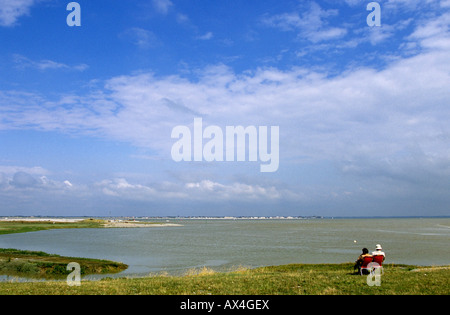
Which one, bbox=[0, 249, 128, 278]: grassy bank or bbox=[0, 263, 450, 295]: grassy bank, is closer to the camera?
bbox=[0, 263, 450, 295]: grassy bank

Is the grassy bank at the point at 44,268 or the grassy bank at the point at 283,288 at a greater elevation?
the grassy bank at the point at 283,288

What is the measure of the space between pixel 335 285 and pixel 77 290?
12.3m

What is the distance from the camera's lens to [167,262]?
51.8m

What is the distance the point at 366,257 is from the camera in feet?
66.6

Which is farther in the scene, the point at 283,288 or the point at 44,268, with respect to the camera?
the point at 44,268

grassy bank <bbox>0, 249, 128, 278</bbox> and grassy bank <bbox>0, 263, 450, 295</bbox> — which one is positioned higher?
grassy bank <bbox>0, 263, 450, 295</bbox>

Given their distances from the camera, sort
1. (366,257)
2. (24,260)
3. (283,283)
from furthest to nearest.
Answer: (24,260) → (366,257) → (283,283)

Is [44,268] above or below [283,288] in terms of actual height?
below

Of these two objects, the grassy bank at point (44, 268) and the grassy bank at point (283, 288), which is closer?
the grassy bank at point (283, 288)

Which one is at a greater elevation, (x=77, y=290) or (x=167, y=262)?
(x=77, y=290)
